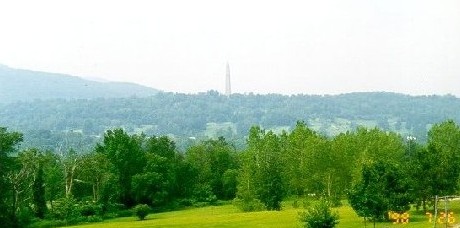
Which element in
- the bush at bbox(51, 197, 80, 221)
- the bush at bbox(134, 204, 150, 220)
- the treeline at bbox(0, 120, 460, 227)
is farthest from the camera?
the bush at bbox(51, 197, 80, 221)

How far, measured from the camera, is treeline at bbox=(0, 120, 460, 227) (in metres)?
58.4

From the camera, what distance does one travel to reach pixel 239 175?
90.4 m

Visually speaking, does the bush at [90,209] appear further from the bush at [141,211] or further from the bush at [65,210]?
the bush at [141,211]

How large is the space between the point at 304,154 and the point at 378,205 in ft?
111

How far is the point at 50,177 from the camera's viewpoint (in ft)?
309

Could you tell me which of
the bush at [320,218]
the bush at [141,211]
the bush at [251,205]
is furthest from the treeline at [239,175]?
the bush at [320,218]

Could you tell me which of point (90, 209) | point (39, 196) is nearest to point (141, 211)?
point (90, 209)

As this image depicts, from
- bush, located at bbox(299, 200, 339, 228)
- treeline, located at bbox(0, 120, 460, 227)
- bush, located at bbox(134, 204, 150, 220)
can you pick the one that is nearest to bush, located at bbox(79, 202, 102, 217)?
treeline, located at bbox(0, 120, 460, 227)

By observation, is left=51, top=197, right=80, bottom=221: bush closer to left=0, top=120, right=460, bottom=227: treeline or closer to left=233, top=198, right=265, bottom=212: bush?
left=0, top=120, right=460, bottom=227: treeline

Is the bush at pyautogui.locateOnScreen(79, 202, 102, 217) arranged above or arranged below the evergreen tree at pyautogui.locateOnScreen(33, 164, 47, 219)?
below

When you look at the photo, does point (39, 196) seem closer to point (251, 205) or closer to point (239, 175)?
point (239, 175)

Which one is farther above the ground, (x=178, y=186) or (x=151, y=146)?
(x=151, y=146)

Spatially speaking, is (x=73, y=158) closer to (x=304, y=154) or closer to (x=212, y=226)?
(x=304, y=154)

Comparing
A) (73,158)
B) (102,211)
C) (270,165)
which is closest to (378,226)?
(270,165)
